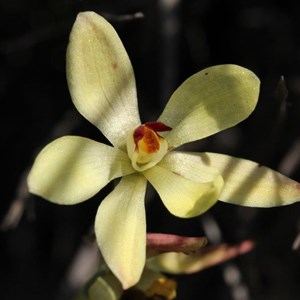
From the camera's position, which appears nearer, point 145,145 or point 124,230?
point 124,230

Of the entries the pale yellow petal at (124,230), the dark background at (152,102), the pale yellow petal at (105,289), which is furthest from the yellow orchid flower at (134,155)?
the dark background at (152,102)

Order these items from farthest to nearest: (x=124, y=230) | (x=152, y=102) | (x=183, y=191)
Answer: (x=152, y=102), (x=183, y=191), (x=124, y=230)

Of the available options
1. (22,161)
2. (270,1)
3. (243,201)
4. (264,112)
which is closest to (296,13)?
(270,1)

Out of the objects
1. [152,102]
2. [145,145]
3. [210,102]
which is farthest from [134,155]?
[152,102]

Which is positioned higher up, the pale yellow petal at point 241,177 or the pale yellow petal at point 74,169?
the pale yellow petal at point 74,169

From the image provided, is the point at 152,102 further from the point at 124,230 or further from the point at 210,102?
the point at 124,230

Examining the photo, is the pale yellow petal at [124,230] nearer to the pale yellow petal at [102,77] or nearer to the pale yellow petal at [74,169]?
the pale yellow petal at [74,169]

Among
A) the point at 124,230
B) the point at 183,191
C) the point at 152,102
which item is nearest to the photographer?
the point at 124,230
